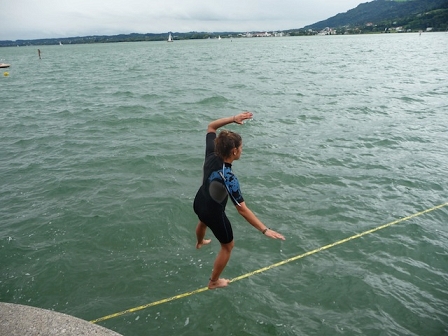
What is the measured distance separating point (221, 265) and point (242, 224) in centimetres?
260

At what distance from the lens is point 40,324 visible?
3662mm

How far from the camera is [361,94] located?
2216 centimetres

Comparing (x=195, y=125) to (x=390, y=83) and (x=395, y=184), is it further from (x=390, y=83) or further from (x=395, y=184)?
(x=390, y=83)

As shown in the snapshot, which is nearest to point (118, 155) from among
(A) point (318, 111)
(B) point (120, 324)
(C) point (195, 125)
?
(C) point (195, 125)

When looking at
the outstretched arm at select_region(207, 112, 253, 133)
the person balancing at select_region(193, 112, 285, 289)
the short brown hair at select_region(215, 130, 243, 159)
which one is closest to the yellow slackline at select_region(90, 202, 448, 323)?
the person balancing at select_region(193, 112, 285, 289)

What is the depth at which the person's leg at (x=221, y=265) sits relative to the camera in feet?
16.0

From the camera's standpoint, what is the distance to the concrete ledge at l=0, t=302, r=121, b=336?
11.7ft

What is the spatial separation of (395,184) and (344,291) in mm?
4837

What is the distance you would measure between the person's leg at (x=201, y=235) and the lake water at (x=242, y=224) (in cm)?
24

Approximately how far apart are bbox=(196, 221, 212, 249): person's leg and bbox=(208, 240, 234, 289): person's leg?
93 cm

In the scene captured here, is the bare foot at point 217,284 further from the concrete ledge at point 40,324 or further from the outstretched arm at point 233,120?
the outstretched arm at point 233,120

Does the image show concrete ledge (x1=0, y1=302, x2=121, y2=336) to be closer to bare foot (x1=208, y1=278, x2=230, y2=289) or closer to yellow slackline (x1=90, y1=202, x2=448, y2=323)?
yellow slackline (x1=90, y1=202, x2=448, y2=323)

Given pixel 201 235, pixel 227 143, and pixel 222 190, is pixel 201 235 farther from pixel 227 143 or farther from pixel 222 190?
pixel 227 143

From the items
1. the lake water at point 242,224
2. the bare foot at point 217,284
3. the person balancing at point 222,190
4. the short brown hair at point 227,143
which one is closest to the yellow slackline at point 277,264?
the lake water at point 242,224
